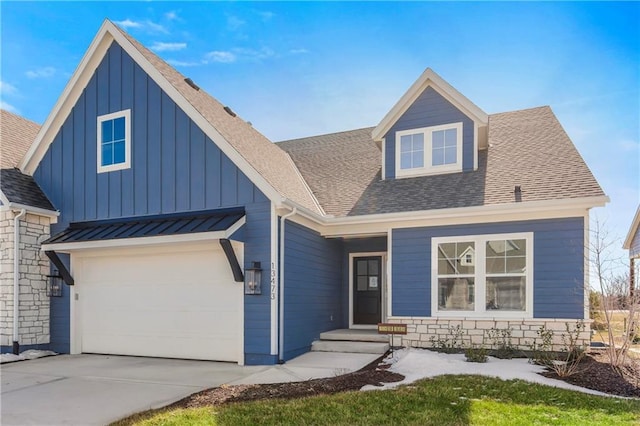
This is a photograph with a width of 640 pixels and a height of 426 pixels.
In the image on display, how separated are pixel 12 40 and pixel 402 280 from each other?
10.7 m

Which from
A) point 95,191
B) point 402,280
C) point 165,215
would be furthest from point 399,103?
point 95,191

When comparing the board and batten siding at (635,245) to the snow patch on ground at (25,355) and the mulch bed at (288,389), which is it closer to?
the mulch bed at (288,389)

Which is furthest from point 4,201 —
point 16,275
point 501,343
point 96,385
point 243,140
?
point 501,343

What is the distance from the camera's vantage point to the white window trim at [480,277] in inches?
336

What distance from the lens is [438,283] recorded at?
30.2 ft

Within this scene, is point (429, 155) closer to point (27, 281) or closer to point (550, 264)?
point (550, 264)

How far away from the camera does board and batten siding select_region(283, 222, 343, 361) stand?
877 centimetres

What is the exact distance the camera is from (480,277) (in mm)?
8891

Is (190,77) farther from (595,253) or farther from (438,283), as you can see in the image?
(595,253)

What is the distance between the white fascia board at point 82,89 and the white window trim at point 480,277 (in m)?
3.98

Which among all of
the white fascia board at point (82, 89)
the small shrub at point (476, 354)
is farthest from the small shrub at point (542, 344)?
the white fascia board at point (82, 89)

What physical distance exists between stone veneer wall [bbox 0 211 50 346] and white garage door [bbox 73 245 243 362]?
31.1 inches

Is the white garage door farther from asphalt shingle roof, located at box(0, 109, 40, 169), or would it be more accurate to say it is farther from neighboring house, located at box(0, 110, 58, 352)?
asphalt shingle roof, located at box(0, 109, 40, 169)

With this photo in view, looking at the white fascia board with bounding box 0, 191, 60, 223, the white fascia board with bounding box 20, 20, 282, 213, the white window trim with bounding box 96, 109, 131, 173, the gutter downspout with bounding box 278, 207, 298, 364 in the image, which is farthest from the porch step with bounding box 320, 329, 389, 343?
the white fascia board with bounding box 0, 191, 60, 223
